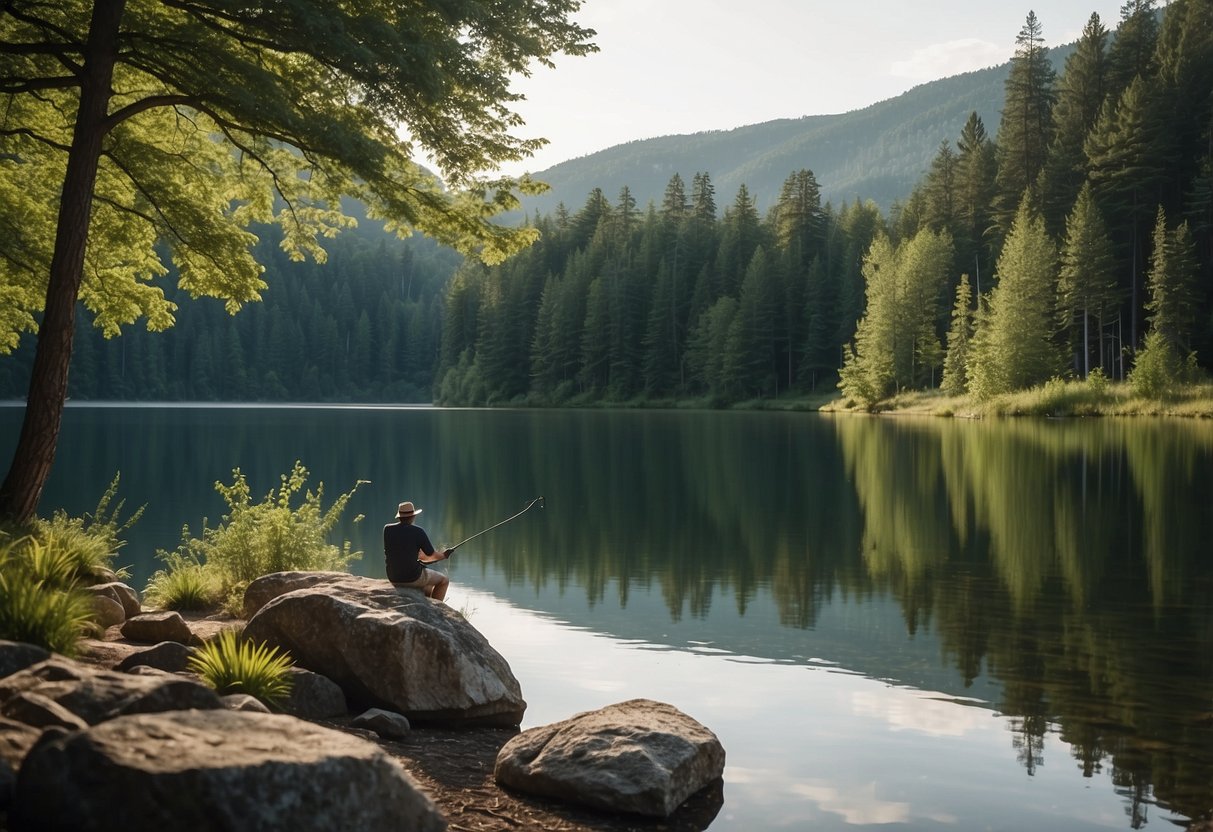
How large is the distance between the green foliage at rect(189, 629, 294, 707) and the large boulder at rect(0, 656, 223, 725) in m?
2.32

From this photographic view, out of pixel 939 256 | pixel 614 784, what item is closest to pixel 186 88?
pixel 614 784

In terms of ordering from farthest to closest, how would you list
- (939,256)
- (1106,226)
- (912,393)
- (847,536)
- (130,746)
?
(939,256) < (912,393) < (1106,226) < (847,536) < (130,746)

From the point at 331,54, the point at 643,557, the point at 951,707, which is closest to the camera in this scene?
the point at 951,707

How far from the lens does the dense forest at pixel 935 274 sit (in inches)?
2594

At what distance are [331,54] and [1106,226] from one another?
69846 millimetres

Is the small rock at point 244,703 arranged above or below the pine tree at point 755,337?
below

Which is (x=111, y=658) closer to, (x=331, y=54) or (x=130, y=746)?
(x=130, y=746)

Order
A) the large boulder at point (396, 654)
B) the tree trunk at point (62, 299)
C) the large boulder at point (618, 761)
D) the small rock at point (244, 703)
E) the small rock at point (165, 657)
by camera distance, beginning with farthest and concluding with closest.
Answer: the tree trunk at point (62, 299), the large boulder at point (396, 654), the small rock at point (165, 657), the large boulder at point (618, 761), the small rock at point (244, 703)

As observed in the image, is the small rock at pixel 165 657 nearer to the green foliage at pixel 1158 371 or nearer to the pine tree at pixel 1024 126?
the green foliage at pixel 1158 371

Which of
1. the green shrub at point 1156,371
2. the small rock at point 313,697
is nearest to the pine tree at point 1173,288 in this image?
the green shrub at point 1156,371

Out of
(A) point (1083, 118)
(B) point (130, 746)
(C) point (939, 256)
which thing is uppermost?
(A) point (1083, 118)

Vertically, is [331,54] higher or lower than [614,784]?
higher

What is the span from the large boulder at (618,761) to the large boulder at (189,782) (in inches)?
98.3

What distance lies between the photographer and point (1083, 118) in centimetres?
8006
